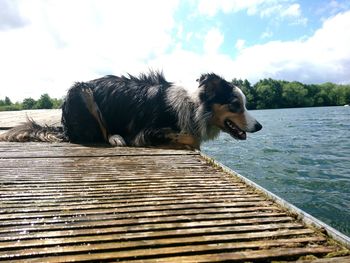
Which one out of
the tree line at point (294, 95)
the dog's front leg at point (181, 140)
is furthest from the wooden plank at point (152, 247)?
the tree line at point (294, 95)

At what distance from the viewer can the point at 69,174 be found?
12.3ft

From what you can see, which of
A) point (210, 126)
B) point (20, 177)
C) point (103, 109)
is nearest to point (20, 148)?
point (103, 109)

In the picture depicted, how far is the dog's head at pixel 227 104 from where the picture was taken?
19.5 feet

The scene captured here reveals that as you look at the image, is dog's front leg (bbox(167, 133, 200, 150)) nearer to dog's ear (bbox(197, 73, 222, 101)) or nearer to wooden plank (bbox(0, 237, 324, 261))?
dog's ear (bbox(197, 73, 222, 101))

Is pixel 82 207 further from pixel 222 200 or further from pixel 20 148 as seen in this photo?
Result: pixel 20 148

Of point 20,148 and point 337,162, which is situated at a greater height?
point 20,148

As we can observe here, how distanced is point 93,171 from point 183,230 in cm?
198

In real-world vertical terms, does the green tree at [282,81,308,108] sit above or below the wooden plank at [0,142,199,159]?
above

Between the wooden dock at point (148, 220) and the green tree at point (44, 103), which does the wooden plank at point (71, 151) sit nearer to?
the wooden dock at point (148, 220)

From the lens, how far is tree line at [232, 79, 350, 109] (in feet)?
232

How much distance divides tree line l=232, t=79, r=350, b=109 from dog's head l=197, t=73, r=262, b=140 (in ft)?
197

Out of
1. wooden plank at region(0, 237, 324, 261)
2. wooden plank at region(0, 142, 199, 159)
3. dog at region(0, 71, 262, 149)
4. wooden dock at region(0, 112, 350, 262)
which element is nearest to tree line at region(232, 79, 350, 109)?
dog at region(0, 71, 262, 149)

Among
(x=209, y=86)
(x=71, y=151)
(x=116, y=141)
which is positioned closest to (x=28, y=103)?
(x=116, y=141)

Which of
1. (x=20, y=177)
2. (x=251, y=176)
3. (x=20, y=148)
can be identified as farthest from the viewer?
(x=251, y=176)
